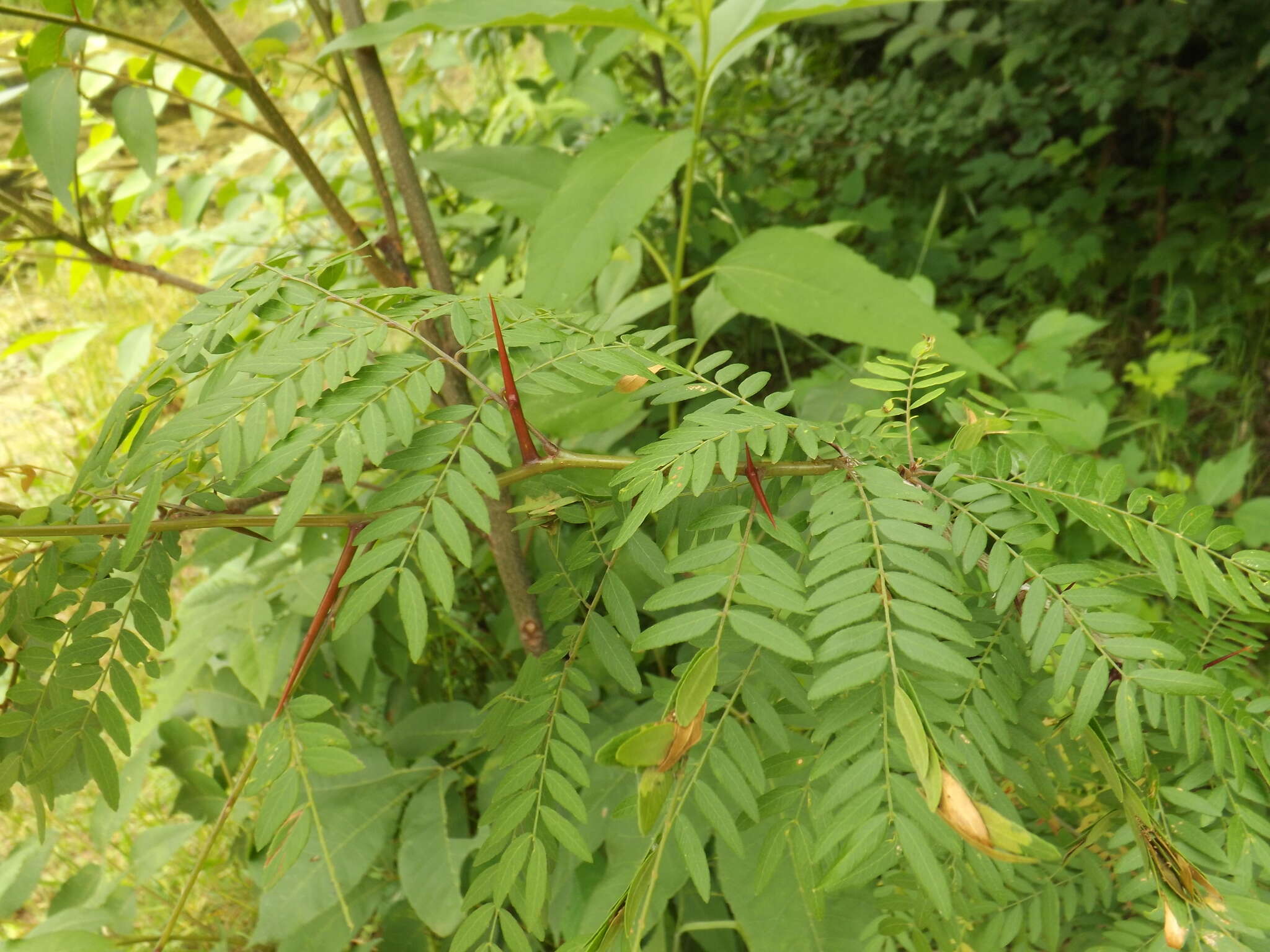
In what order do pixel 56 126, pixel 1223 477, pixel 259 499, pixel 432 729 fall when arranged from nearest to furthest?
pixel 259 499, pixel 56 126, pixel 432 729, pixel 1223 477

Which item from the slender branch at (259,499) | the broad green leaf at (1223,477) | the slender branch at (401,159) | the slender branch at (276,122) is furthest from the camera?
the broad green leaf at (1223,477)

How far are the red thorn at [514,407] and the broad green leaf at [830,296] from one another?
52 centimetres

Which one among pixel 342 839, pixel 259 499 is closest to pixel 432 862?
pixel 342 839

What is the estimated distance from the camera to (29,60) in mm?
777

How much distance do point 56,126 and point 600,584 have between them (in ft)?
2.31

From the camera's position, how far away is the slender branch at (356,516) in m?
0.48

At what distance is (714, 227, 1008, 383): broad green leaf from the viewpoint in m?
0.95

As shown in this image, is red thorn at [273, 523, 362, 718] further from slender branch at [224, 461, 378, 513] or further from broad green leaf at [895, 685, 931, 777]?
broad green leaf at [895, 685, 931, 777]

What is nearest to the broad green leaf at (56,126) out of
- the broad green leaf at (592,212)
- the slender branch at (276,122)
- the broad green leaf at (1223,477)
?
the slender branch at (276,122)

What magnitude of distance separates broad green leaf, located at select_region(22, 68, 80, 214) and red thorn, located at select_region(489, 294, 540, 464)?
0.55 m

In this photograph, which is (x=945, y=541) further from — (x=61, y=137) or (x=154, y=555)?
(x=61, y=137)

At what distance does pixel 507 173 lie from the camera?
113 cm

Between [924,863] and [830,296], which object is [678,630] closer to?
[924,863]

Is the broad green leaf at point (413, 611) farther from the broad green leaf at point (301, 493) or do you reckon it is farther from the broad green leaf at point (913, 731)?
the broad green leaf at point (913, 731)
